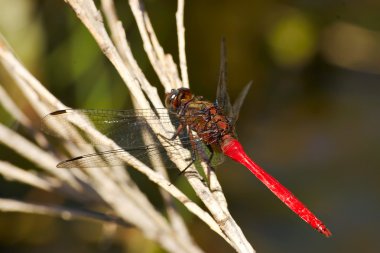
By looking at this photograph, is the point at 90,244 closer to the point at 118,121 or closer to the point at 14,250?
the point at 14,250

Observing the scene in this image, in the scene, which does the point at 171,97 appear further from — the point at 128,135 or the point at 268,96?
the point at 268,96

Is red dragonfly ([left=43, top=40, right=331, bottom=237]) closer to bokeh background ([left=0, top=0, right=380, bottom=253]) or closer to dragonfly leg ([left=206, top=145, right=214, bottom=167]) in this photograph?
dragonfly leg ([left=206, top=145, right=214, bottom=167])

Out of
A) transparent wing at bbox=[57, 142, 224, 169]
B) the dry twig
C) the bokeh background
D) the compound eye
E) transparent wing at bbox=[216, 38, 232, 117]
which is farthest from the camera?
the bokeh background

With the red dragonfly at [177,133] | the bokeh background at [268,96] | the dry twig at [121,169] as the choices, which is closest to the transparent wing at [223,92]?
the red dragonfly at [177,133]

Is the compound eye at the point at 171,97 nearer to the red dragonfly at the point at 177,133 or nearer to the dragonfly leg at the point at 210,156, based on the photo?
the red dragonfly at the point at 177,133

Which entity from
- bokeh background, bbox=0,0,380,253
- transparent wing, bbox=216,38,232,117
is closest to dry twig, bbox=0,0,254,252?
transparent wing, bbox=216,38,232,117

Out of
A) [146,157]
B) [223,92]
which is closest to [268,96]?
[223,92]

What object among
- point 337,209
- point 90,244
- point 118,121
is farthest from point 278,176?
point 118,121

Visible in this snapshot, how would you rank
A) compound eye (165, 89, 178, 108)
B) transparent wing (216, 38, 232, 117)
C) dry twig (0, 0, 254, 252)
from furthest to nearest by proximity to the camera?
transparent wing (216, 38, 232, 117) < compound eye (165, 89, 178, 108) < dry twig (0, 0, 254, 252)
